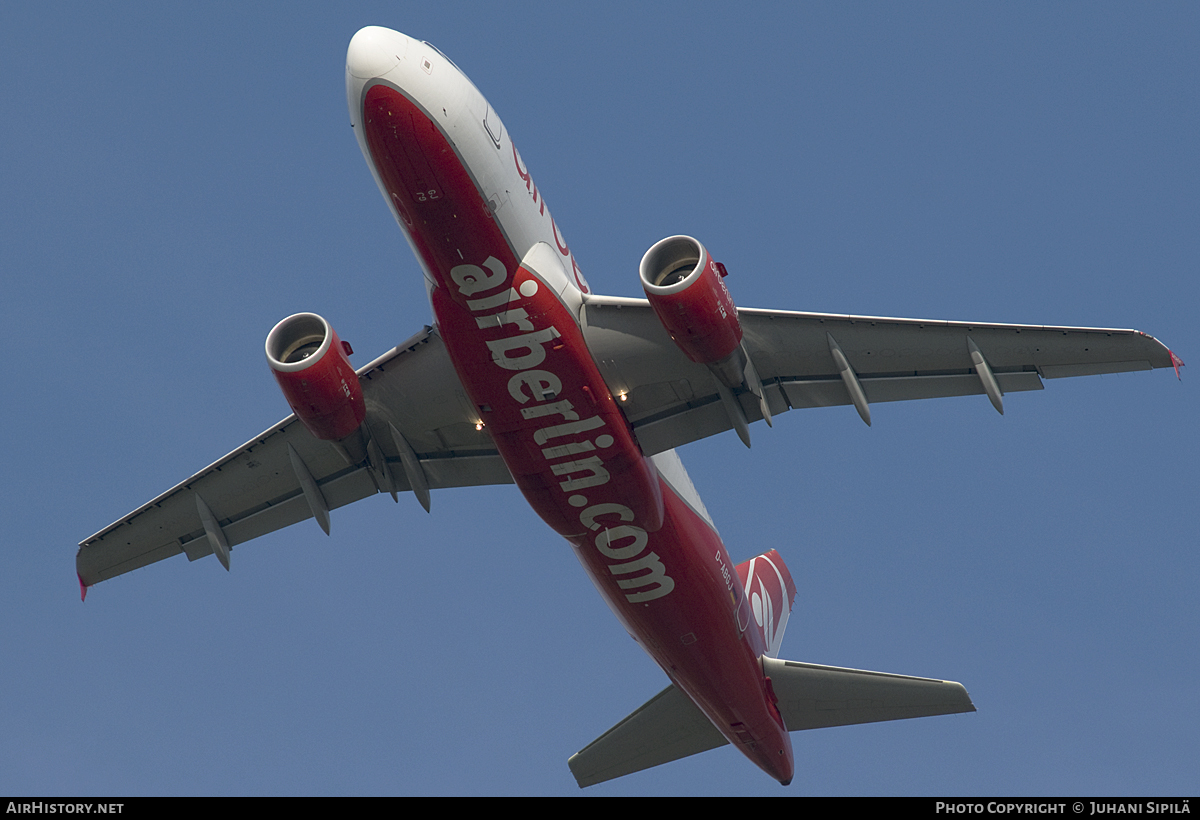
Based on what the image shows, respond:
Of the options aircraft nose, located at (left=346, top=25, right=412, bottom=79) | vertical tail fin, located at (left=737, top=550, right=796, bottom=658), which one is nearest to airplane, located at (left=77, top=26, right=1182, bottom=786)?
aircraft nose, located at (left=346, top=25, right=412, bottom=79)

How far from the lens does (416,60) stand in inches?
842

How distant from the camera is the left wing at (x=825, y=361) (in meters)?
23.2

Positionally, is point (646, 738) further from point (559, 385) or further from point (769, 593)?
point (559, 385)

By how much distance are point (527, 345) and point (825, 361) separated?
585 centimetres

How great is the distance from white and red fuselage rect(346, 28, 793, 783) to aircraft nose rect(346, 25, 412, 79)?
0.09ft

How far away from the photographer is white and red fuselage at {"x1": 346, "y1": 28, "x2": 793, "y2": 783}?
2128cm

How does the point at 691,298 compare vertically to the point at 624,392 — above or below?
above

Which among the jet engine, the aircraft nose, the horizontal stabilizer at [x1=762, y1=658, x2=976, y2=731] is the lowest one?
the horizontal stabilizer at [x1=762, y1=658, x2=976, y2=731]

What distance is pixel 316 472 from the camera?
27.9m

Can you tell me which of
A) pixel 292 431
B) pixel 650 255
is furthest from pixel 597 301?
pixel 292 431

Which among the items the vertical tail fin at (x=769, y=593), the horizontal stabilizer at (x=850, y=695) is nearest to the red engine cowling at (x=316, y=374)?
the vertical tail fin at (x=769, y=593)

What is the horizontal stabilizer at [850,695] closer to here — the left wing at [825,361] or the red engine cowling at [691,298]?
the left wing at [825,361]

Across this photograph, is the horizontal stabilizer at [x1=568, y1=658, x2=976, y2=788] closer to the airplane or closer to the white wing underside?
the airplane

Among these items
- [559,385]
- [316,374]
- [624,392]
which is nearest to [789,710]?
[624,392]
